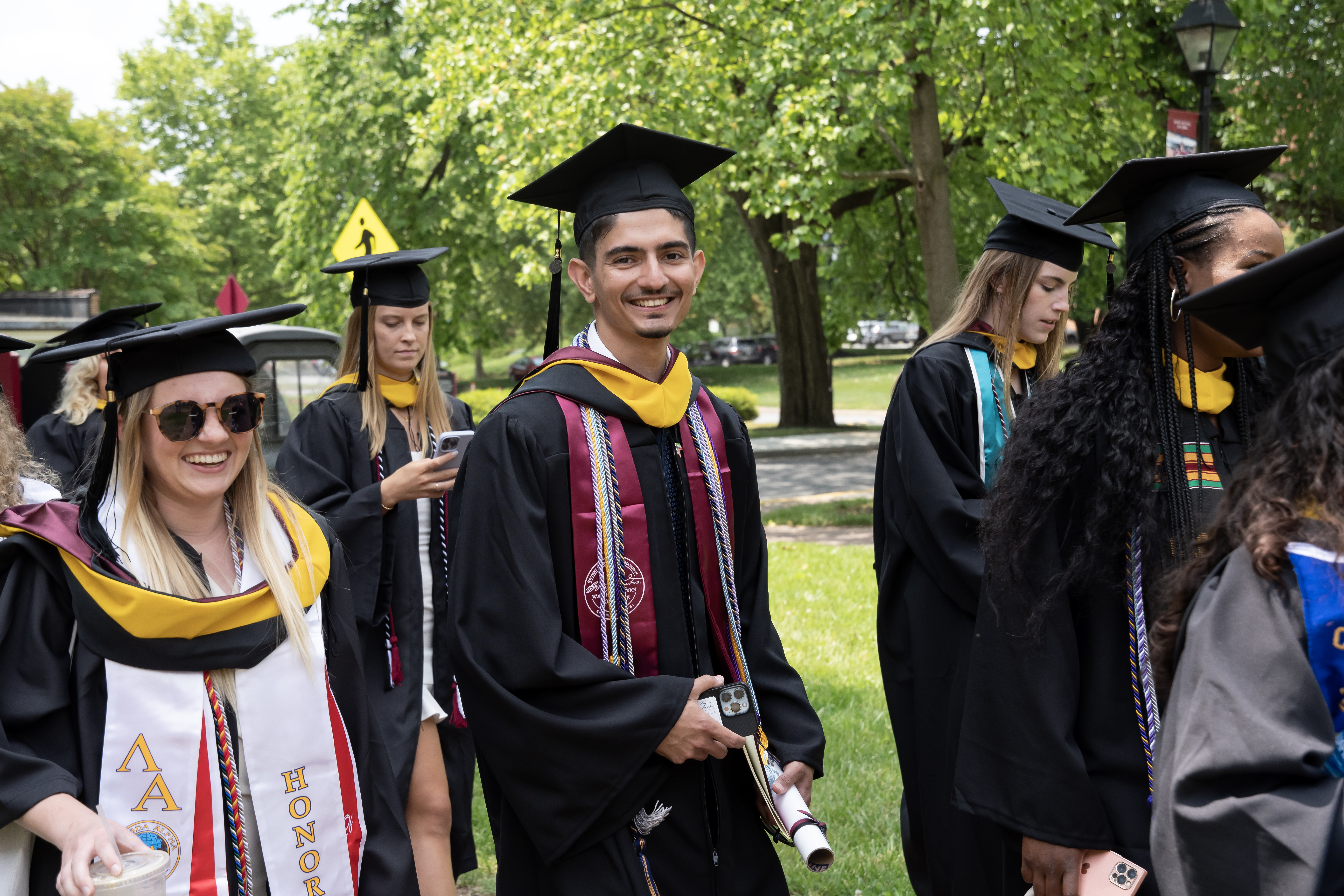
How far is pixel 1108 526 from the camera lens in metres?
2.32

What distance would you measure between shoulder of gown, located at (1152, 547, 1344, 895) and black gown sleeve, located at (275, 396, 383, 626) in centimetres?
287

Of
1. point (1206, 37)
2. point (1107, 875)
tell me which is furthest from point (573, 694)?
point (1206, 37)

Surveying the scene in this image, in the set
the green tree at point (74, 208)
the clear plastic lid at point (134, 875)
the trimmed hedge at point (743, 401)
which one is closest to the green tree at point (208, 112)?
the green tree at point (74, 208)

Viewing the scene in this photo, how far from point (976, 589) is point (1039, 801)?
1061 millimetres

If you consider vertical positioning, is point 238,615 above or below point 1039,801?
above

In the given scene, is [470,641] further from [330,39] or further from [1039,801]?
[330,39]

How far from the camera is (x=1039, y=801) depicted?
2.28 meters

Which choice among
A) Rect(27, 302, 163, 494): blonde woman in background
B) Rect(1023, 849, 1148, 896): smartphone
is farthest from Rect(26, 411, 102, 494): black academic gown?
Rect(1023, 849, 1148, 896): smartphone

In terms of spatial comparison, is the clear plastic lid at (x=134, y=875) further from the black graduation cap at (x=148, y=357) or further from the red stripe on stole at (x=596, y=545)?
the red stripe on stole at (x=596, y=545)

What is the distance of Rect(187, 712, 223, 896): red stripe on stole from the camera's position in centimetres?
242

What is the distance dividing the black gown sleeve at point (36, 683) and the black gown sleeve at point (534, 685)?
789 millimetres

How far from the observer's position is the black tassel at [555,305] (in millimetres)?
2947

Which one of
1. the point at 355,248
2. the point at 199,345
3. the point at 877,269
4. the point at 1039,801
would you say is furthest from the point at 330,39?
the point at 1039,801

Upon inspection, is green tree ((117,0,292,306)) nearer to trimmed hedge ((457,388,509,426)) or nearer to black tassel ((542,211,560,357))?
trimmed hedge ((457,388,509,426))
